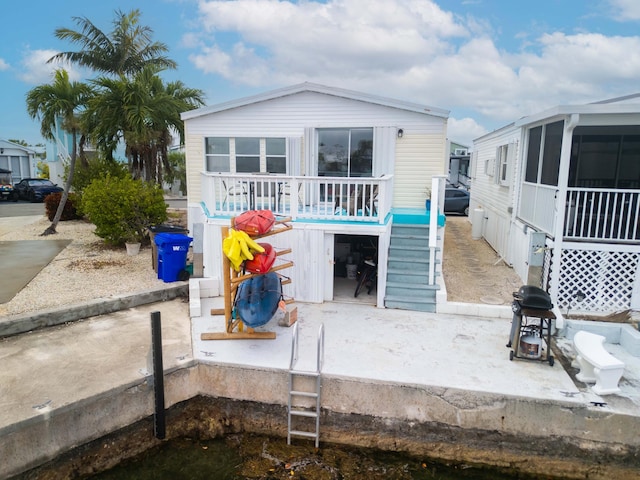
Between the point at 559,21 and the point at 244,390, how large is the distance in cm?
1521

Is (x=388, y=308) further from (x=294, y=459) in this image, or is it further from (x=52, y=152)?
(x=52, y=152)

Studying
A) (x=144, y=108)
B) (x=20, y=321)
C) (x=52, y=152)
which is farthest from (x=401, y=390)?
(x=52, y=152)

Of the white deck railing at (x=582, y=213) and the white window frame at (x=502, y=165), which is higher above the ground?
the white window frame at (x=502, y=165)

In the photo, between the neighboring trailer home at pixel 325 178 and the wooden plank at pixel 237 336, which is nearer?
the wooden plank at pixel 237 336

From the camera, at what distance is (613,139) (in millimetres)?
9562

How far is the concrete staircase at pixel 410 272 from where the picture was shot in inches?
301

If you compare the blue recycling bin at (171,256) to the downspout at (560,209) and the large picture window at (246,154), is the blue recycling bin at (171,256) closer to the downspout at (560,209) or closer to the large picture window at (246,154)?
the large picture window at (246,154)

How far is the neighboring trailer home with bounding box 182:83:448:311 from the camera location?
783 cm

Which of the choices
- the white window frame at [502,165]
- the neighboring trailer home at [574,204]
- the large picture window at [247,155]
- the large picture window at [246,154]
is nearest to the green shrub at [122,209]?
the large picture window at [246,154]

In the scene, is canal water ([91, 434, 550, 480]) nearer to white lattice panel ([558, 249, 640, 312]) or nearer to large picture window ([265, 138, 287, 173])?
white lattice panel ([558, 249, 640, 312])

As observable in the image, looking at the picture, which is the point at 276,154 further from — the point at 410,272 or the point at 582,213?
the point at 582,213

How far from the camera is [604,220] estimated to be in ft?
25.9

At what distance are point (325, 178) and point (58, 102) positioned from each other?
391 inches

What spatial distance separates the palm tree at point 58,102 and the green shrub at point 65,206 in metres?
2.35
